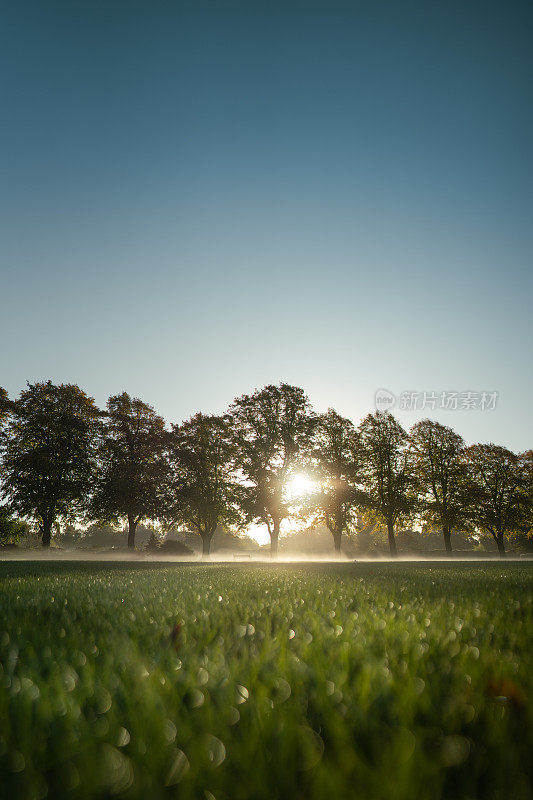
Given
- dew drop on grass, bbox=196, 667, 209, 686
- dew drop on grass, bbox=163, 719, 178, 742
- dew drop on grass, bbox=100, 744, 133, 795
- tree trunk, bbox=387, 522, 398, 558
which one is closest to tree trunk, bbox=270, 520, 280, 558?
tree trunk, bbox=387, 522, 398, 558

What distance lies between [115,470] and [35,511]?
7036 mm

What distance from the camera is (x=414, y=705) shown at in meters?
1.38

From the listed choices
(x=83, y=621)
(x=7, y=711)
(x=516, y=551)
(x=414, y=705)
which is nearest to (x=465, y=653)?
(x=414, y=705)

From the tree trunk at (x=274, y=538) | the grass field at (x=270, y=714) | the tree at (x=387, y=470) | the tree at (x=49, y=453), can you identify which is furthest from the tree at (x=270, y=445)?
the grass field at (x=270, y=714)

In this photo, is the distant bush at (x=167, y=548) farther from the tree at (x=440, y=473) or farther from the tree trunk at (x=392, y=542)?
the tree at (x=440, y=473)

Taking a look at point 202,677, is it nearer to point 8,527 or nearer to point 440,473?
point 8,527

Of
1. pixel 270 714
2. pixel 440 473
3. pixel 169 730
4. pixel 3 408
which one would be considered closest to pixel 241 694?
pixel 270 714

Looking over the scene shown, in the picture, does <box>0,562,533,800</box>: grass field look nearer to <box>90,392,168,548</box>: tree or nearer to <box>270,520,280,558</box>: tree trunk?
<box>90,392,168,548</box>: tree

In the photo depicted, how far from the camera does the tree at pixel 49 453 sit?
35.5 meters

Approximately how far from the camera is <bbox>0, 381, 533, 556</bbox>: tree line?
3731cm

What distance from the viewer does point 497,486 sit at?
161 ft

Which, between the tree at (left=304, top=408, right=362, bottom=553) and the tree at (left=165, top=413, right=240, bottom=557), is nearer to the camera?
the tree at (left=165, top=413, right=240, bottom=557)

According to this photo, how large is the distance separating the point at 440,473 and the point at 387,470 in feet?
19.1

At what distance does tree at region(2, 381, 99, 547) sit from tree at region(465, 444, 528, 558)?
39680 mm
